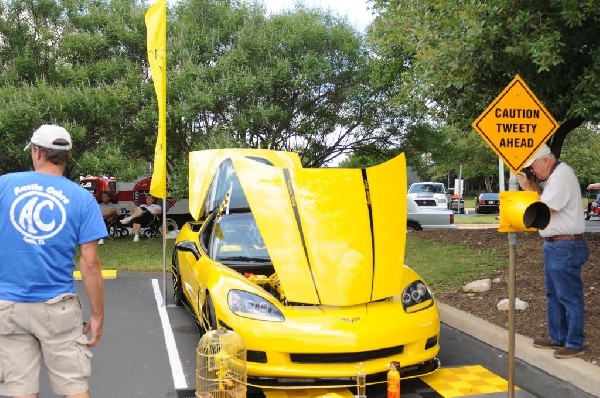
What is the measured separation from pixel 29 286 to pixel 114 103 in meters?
11.3

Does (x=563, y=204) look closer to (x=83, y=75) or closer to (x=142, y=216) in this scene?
(x=83, y=75)

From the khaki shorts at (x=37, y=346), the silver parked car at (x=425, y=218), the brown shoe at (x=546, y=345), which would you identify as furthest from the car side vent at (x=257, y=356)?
the silver parked car at (x=425, y=218)

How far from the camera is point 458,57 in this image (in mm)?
7691

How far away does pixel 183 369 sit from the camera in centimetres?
522

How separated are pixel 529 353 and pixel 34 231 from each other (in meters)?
4.49

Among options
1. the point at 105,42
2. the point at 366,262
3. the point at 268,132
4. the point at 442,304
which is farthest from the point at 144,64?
the point at 366,262

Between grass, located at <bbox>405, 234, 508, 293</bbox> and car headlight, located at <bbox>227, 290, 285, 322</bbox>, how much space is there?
166 inches

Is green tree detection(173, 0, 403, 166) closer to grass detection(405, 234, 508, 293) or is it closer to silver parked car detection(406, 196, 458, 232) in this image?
silver parked car detection(406, 196, 458, 232)

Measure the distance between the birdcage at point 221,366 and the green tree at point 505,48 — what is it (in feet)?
15.8

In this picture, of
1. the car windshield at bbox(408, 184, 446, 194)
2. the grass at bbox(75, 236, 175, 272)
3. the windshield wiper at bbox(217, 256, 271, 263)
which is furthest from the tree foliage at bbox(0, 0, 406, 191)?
the car windshield at bbox(408, 184, 446, 194)

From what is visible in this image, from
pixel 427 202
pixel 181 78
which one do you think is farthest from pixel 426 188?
pixel 181 78

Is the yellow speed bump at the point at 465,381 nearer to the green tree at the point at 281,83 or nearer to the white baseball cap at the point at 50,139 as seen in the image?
the white baseball cap at the point at 50,139

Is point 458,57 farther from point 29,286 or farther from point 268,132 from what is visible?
point 268,132

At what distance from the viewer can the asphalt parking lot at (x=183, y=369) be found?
464 centimetres
